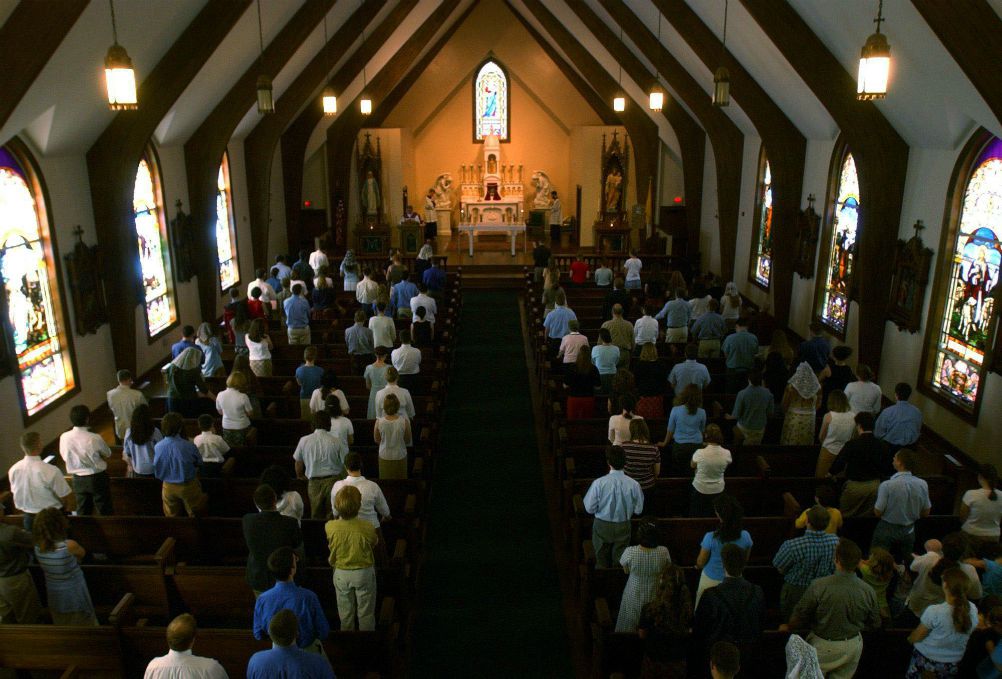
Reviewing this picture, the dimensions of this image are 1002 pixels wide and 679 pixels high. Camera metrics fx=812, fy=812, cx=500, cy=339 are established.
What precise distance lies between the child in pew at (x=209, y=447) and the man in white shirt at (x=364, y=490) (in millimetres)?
2017

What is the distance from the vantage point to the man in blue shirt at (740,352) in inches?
380

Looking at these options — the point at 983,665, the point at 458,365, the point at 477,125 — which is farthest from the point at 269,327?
the point at 477,125

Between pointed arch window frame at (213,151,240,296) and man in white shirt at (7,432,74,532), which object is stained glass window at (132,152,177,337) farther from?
man in white shirt at (7,432,74,532)

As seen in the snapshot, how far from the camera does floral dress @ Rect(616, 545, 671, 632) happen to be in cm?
507

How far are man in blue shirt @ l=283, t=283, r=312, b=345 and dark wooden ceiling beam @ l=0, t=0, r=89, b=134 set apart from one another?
448cm

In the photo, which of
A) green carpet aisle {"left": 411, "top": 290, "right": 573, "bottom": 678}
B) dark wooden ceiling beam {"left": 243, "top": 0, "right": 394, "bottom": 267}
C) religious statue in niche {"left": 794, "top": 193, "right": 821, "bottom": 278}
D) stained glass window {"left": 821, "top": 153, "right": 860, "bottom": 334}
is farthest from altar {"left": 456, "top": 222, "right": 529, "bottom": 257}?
green carpet aisle {"left": 411, "top": 290, "right": 573, "bottom": 678}

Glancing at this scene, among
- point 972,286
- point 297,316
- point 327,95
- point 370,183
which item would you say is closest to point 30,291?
point 297,316

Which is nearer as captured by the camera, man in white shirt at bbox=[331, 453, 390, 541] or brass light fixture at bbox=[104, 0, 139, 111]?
Result: man in white shirt at bbox=[331, 453, 390, 541]

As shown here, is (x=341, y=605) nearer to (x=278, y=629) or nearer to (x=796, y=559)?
(x=278, y=629)

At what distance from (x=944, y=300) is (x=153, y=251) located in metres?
12.1

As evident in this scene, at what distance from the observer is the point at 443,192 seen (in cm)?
2558

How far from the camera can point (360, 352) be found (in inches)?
410

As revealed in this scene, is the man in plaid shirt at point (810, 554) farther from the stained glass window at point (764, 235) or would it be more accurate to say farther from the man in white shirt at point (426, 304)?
the stained glass window at point (764, 235)

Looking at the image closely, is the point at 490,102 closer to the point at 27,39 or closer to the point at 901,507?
the point at 27,39
